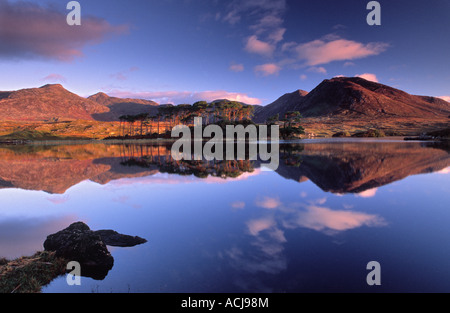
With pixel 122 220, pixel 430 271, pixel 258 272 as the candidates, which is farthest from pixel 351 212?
pixel 122 220

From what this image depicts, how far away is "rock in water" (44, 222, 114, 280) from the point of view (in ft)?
24.0

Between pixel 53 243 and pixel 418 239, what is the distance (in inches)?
532

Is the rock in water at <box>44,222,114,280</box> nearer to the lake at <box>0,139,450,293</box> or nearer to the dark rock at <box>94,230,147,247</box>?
the lake at <box>0,139,450,293</box>

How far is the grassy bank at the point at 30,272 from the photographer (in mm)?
6254

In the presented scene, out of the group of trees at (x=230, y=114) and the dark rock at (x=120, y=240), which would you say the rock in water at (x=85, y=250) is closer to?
the dark rock at (x=120, y=240)

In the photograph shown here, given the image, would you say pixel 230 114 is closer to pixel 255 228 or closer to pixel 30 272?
pixel 255 228

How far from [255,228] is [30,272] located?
7.81 m

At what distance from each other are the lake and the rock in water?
0.48 metres

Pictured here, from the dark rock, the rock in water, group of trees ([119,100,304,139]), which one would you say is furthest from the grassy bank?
group of trees ([119,100,304,139])

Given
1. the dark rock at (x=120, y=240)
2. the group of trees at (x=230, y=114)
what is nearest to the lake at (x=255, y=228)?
the dark rock at (x=120, y=240)
